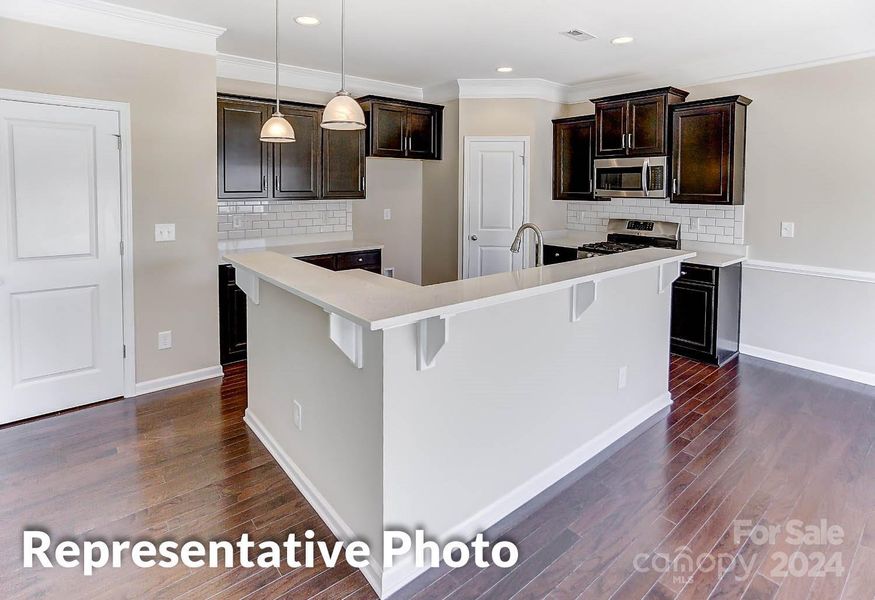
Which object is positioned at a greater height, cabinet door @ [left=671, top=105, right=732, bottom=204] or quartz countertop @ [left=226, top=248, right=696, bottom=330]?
cabinet door @ [left=671, top=105, right=732, bottom=204]

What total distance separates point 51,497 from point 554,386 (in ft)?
8.02

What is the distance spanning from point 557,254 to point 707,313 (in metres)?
1.75

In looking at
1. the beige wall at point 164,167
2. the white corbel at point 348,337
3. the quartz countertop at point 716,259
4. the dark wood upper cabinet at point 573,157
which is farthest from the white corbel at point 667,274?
the beige wall at point 164,167

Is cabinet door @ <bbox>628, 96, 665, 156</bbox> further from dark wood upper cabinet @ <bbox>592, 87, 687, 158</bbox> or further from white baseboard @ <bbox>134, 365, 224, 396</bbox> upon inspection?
white baseboard @ <bbox>134, 365, 224, 396</bbox>

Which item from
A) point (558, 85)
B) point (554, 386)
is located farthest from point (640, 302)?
point (558, 85)

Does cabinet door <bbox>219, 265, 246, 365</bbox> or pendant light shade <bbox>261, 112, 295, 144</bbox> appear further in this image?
cabinet door <bbox>219, 265, 246, 365</bbox>

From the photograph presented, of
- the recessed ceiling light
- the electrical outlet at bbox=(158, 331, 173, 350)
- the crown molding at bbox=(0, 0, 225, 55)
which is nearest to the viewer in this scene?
the crown molding at bbox=(0, 0, 225, 55)

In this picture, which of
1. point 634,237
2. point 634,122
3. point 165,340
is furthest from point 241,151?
point 634,237

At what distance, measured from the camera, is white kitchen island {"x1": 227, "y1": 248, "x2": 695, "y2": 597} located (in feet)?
6.77

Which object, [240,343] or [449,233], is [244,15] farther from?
[449,233]

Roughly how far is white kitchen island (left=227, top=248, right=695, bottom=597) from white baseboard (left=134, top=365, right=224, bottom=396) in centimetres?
106

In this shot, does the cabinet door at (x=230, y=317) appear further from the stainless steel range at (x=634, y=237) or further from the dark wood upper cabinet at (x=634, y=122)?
the dark wood upper cabinet at (x=634, y=122)

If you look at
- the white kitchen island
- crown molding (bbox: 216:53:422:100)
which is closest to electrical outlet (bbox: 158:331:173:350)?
the white kitchen island

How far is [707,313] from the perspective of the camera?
4.78 metres
